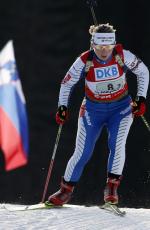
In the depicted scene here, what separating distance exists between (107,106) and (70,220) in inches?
34.3

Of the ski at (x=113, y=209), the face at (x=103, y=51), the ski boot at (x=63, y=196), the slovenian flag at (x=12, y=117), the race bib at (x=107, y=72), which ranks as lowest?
the ski at (x=113, y=209)

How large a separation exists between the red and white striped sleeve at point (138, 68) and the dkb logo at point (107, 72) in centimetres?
10

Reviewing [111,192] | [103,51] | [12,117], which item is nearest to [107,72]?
[103,51]

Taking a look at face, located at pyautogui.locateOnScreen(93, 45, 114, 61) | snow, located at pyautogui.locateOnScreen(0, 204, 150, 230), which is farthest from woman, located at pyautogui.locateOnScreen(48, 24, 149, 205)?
snow, located at pyautogui.locateOnScreen(0, 204, 150, 230)

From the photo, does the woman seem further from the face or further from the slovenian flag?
the slovenian flag

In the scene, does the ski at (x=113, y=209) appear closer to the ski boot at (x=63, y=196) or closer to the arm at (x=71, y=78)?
the ski boot at (x=63, y=196)

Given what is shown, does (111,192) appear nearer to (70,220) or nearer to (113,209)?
(113,209)

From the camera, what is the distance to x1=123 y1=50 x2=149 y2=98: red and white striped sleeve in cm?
450

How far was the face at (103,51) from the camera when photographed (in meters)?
4.40

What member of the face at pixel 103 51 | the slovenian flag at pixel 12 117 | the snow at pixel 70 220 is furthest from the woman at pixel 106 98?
the slovenian flag at pixel 12 117

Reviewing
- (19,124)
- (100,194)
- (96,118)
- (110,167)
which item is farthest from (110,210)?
(19,124)

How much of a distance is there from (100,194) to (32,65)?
1288mm

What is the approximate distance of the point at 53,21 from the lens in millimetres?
5766

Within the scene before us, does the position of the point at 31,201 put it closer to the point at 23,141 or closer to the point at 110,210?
the point at 23,141
